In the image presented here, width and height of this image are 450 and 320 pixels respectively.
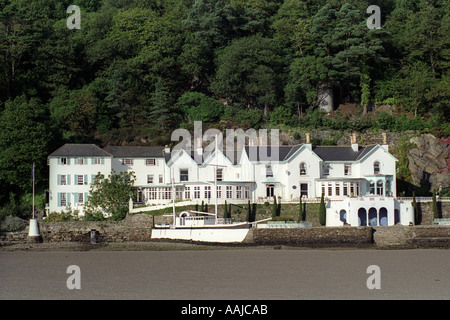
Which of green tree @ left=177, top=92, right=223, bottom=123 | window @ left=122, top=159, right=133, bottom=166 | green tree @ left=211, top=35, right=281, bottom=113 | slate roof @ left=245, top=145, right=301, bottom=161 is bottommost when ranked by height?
window @ left=122, top=159, right=133, bottom=166

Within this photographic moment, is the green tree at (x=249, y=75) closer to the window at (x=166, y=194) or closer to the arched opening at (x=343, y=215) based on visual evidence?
the window at (x=166, y=194)

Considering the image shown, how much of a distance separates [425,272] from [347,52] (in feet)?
149

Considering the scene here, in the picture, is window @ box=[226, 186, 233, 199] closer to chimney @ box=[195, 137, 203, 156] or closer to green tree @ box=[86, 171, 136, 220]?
chimney @ box=[195, 137, 203, 156]

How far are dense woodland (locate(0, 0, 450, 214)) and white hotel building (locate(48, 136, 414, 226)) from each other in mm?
5471

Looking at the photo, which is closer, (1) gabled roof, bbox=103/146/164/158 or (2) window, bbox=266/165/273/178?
(2) window, bbox=266/165/273/178

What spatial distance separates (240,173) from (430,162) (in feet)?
55.7

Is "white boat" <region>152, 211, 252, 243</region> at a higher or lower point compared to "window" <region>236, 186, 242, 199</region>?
lower

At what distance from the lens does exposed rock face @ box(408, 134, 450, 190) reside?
64375 mm

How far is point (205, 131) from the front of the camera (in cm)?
7219

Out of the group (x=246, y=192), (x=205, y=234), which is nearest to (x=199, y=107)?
(x=246, y=192)

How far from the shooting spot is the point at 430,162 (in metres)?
65.3

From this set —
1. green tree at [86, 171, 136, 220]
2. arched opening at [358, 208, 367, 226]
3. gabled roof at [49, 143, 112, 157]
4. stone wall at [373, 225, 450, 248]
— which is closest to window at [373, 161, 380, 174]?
arched opening at [358, 208, 367, 226]

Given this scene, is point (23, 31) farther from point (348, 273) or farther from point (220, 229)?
point (348, 273)

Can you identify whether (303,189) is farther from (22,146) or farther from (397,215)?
(22,146)
